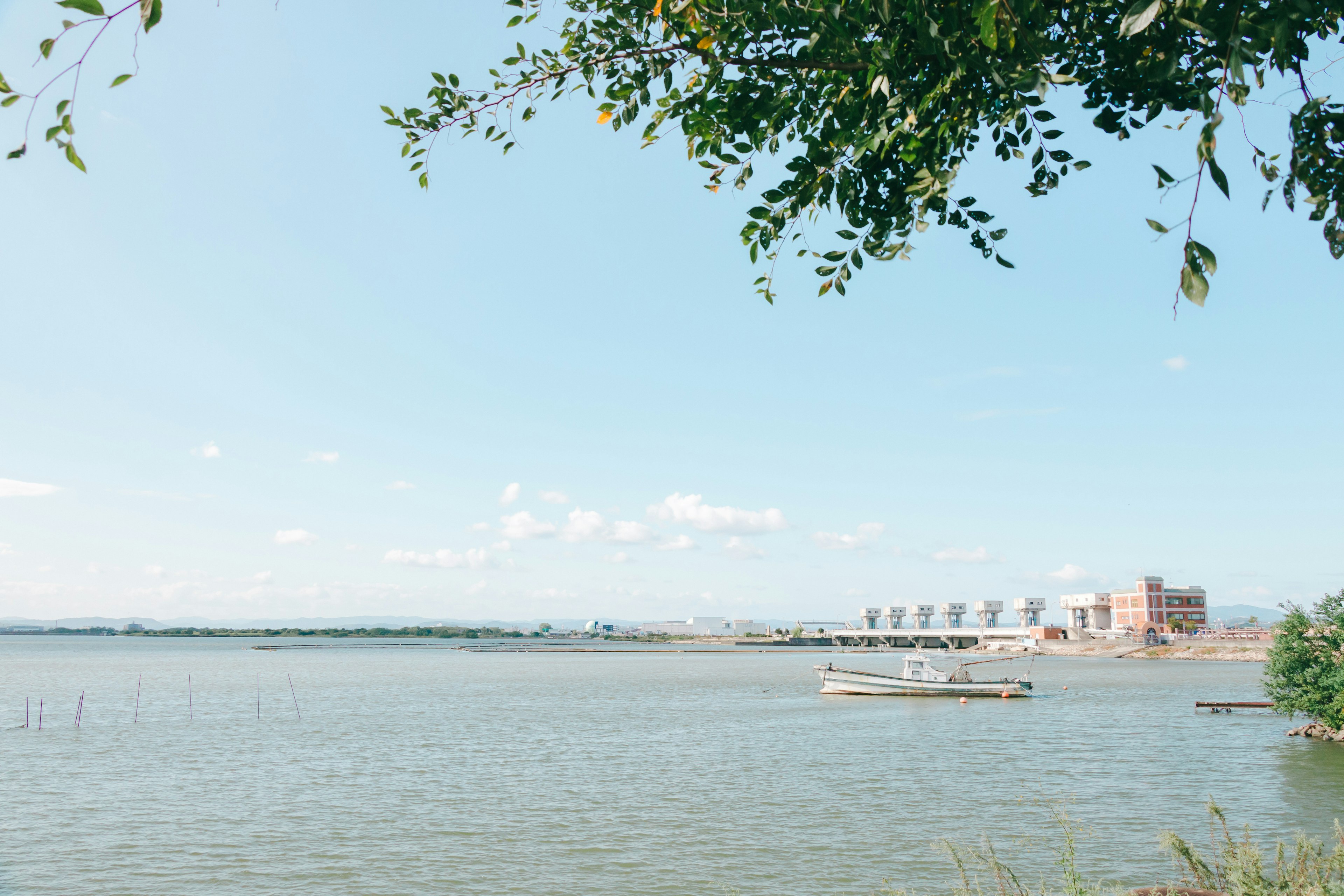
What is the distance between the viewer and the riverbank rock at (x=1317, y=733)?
40438 millimetres

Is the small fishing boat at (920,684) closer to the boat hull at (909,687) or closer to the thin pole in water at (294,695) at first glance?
the boat hull at (909,687)

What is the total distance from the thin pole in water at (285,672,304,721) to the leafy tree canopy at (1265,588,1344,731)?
187ft

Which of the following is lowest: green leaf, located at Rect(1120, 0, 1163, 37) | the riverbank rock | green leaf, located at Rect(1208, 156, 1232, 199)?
the riverbank rock

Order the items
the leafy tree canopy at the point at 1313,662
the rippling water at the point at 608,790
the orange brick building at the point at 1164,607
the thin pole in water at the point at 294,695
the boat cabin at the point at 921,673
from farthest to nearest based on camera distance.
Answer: the orange brick building at the point at 1164,607 → the boat cabin at the point at 921,673 → the thin pole in water at the point at 294,695 → the leafy tree canopy at the point at 1313,662 → the rippling water at the point at 608,790

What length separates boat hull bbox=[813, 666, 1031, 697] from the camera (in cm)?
7031

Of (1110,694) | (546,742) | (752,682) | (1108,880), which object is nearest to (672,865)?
(1108,880)

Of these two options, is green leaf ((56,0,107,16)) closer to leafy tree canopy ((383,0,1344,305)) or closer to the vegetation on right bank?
leafy tree canopy ((383,0,1344,305))

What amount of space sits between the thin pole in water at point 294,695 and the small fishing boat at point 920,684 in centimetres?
4138

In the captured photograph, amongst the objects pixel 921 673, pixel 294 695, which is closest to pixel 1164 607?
pixel 921 673

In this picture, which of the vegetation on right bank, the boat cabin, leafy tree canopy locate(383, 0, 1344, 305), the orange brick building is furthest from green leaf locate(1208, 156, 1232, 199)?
the orange brick building

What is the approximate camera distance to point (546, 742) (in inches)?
1677

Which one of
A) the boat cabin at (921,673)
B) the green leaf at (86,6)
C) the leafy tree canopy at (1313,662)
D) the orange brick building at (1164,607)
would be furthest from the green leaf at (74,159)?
the orange brick building at (1164,607)

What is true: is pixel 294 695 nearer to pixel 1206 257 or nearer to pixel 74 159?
pixel 74 159

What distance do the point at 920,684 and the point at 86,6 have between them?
7634cm
